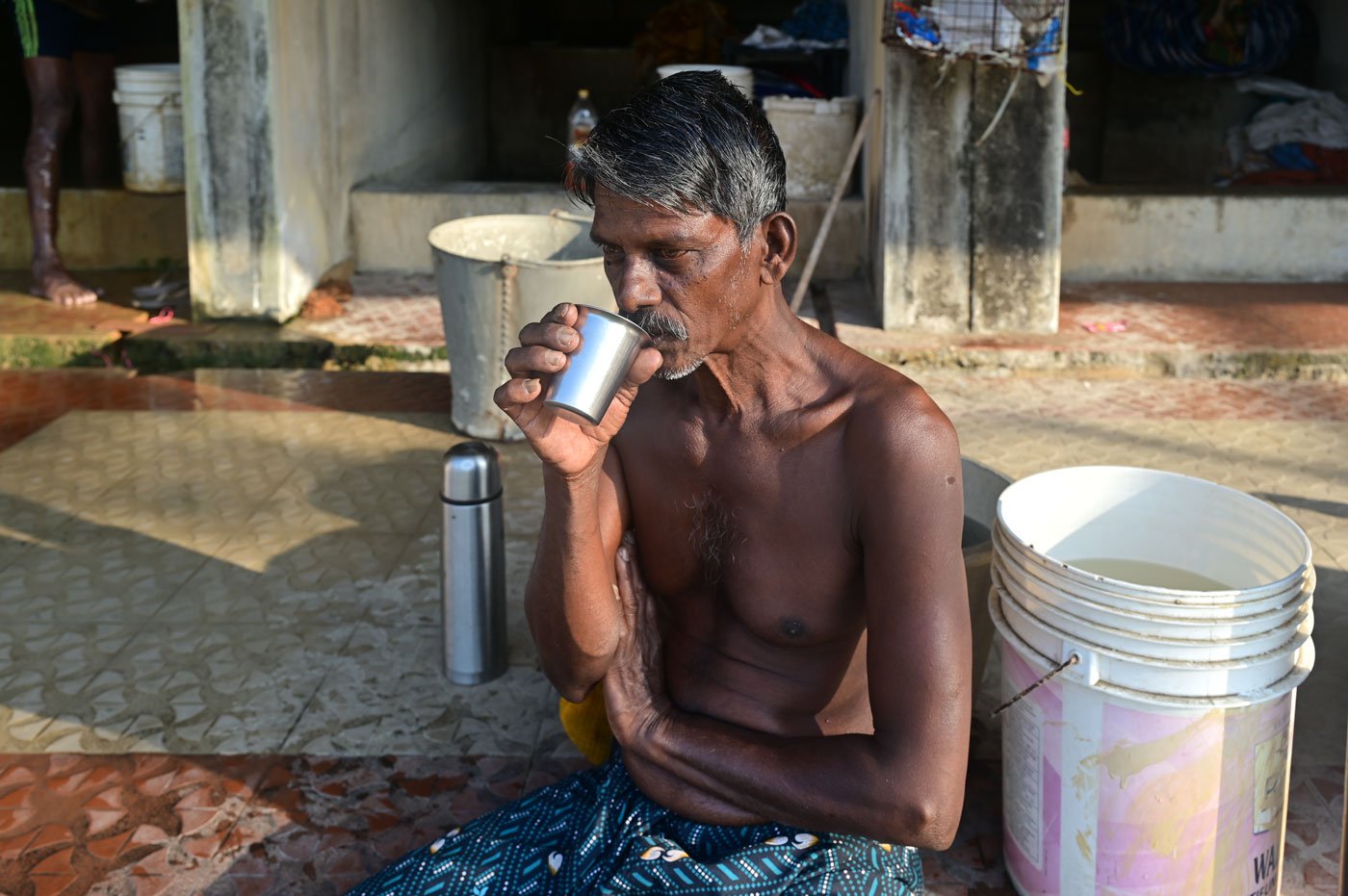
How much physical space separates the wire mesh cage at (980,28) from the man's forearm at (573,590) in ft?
14.0

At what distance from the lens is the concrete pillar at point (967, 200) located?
619cm

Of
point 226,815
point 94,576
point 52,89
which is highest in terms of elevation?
point 52,89

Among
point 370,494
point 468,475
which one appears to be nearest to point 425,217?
point 370,494

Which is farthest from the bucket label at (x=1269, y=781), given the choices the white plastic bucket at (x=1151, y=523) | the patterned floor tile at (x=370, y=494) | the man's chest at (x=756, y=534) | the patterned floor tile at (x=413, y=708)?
the patterned floor tile at (x=370, y=494)

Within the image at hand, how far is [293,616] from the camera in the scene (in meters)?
3.80

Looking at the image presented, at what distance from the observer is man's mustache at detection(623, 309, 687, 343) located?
6.47 feet

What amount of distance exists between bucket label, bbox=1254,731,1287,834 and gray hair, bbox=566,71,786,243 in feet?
4.19

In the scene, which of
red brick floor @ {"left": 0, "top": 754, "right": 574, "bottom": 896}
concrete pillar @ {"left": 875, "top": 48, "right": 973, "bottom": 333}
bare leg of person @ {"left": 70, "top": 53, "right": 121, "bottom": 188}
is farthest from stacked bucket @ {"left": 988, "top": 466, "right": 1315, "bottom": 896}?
bare leg of person @ {"left": 70, "top": 53, "right": 121, "bottom": 188}

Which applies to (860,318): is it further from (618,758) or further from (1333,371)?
(618,758)

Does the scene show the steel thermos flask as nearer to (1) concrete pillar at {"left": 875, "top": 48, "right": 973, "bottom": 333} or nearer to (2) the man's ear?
(2) the man's ear

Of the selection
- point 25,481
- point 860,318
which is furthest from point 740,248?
point 860,318

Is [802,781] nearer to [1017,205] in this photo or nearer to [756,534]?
[756,534]

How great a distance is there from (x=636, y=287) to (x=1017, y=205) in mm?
4727

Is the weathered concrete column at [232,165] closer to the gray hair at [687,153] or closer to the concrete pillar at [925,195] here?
the concrete pillar at [925,195]
